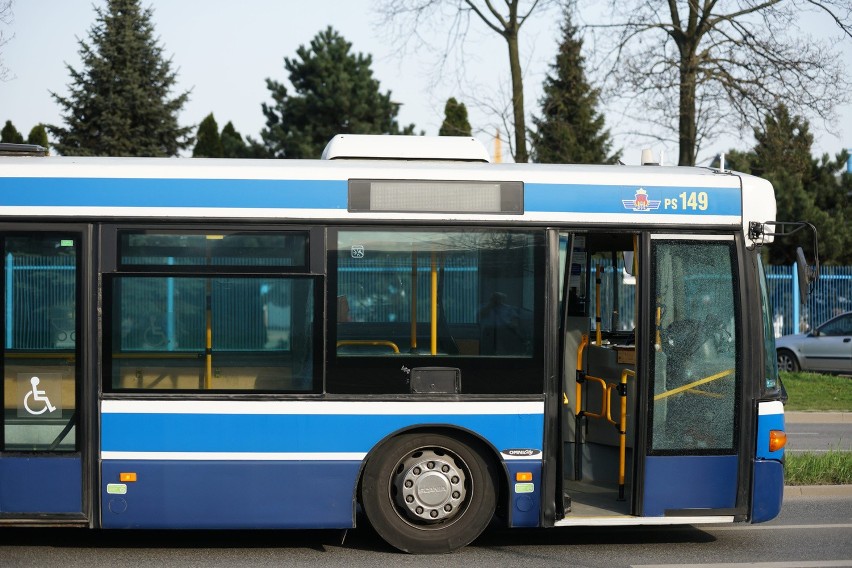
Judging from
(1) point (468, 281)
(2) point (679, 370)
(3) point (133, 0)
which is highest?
(3) point (133, 0)

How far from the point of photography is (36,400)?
740 cm

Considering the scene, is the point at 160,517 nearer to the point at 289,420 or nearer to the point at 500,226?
the point at 289,420

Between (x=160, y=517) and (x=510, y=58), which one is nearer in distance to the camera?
(x=160, y=517)

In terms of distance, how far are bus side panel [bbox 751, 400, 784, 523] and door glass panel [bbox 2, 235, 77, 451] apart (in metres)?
4.80

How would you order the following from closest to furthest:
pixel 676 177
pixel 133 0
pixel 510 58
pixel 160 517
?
pixel 160 517 < pixel 676 177 < pixel 510 58 < pixel 133 0

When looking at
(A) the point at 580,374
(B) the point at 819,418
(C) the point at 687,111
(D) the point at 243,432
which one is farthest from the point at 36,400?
(C) the point at 687,111

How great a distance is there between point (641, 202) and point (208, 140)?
1609 inches

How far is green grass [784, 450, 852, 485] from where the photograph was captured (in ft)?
33.6

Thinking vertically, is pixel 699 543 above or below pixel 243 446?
below

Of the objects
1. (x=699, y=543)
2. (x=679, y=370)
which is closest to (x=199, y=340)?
(x=679, y=370)

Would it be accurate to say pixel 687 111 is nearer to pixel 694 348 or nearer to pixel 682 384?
pixel 694 348

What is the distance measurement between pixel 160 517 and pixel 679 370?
3781mm

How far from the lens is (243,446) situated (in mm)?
7375

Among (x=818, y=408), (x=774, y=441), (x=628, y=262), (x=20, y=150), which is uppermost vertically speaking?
(x=20, y=150)
